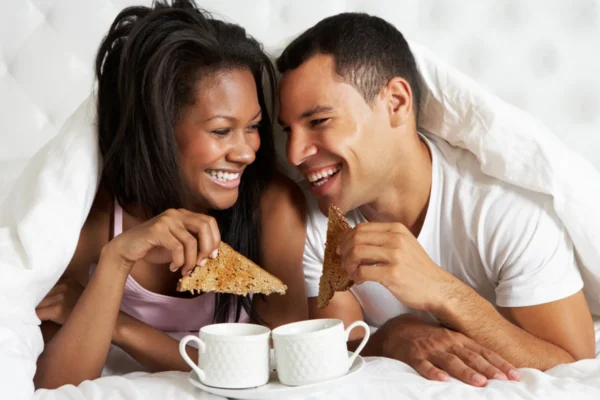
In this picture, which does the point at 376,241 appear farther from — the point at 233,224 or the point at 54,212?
the point at 54,212

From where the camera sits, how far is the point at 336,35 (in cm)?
155

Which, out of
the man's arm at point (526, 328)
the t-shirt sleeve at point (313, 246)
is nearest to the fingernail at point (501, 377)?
the man's arm at point (526, 328)

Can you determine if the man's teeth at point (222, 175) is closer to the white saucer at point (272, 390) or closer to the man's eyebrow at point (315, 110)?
the man's eyebrow at point (315, 110)

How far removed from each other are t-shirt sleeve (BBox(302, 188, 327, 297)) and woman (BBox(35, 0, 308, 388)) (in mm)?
32

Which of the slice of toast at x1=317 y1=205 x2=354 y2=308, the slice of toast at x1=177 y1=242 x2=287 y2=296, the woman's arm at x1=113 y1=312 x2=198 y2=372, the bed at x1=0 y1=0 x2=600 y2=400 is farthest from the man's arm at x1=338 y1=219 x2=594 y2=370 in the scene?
the bed at x1=0 y1=0 x2=600 y2=400

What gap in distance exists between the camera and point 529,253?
1389 millimetres

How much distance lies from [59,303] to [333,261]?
57cm

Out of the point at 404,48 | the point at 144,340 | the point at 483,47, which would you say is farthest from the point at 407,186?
the point at 483,47

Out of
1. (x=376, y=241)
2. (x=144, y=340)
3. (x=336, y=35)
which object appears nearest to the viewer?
(x=376, y=241)

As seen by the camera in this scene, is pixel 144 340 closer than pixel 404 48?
Yes

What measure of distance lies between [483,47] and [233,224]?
3.46 ft

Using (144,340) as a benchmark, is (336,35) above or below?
above

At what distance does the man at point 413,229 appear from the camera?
1.26 metres

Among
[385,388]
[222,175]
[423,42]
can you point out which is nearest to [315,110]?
[222,175]
